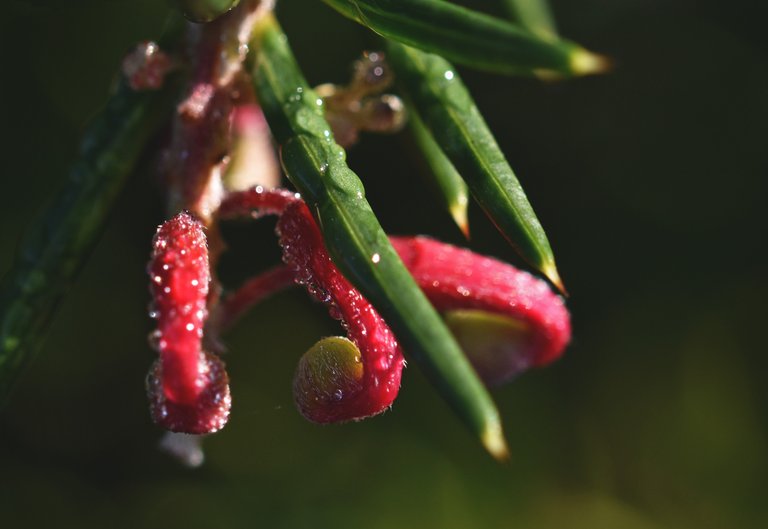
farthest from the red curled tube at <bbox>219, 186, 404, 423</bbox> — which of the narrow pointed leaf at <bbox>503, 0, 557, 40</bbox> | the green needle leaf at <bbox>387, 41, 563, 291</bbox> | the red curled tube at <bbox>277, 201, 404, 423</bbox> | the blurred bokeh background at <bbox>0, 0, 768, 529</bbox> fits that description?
the blurred bokeh background at <bbox>0, 0, 768, 529</bbox>

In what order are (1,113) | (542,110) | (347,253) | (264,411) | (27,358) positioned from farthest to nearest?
(542,110), (264,411), (1,113), (27,358), (347,253)

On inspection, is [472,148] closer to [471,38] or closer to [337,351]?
[471,38]

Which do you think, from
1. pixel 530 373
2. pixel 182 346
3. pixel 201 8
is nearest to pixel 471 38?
pixel 201 8

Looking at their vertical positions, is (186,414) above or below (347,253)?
below

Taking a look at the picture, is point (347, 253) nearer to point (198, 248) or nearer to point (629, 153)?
point (198, 248)

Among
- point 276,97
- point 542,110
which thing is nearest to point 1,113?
point 542,110

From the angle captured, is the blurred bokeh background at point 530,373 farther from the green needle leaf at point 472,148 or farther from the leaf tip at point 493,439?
the leaf tip at point 493,439

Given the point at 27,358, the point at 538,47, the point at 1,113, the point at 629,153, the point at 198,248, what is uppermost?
the point at 538,47
